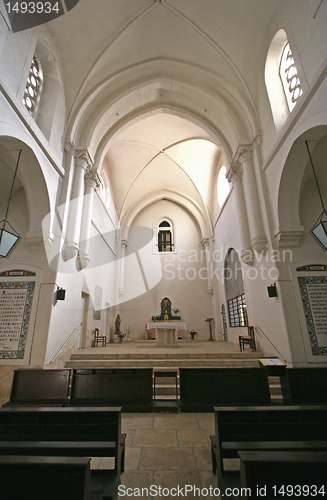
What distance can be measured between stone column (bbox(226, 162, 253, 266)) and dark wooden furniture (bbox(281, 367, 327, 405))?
3.97m

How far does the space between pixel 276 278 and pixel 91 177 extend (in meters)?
6.34

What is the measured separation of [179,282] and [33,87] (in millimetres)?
10926

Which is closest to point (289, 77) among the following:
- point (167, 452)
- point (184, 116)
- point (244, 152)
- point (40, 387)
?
point (244, 152)

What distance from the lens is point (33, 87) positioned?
6.27 meters

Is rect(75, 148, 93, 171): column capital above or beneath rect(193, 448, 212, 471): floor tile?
above

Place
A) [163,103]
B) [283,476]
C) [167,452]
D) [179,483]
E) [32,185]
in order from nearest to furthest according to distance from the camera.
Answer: [283,476] → [179,483] → [167,452] → [32,185] → [163,103]

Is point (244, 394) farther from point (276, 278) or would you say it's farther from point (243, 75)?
point (243, 75)

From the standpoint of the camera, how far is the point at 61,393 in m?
3.68

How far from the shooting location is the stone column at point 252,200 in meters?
6.67

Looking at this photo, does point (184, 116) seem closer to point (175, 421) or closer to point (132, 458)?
point (175, 421)

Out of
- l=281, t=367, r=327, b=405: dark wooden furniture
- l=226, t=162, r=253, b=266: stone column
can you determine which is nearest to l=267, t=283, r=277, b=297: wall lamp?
l=226, t=162, r=253, b=266: stone column

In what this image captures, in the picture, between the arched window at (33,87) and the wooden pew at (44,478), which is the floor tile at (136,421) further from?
the arched window at (33,87)

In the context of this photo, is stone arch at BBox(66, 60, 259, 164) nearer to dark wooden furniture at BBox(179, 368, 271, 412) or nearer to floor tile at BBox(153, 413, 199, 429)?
dark wooden furniture at BBox(179, 368, 271, 412)

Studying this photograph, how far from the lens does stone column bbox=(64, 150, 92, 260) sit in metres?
6.71
